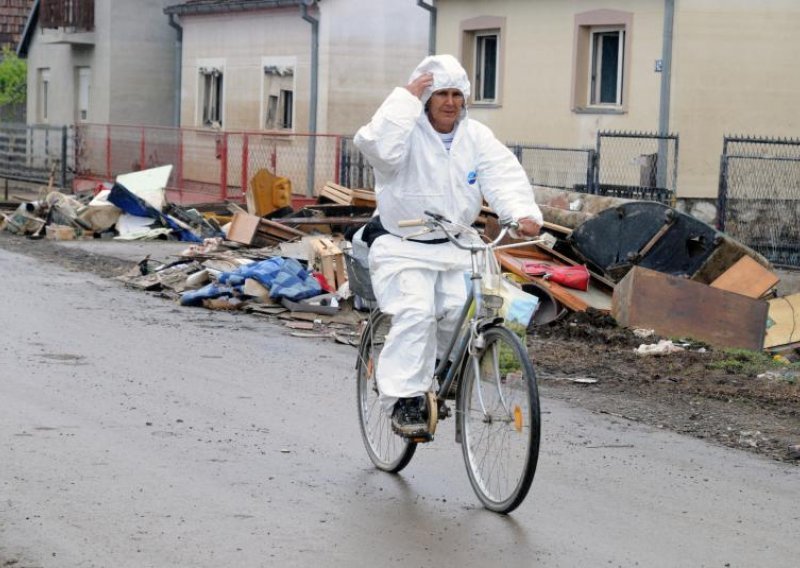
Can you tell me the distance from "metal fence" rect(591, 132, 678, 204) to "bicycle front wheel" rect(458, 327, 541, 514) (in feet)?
42.1

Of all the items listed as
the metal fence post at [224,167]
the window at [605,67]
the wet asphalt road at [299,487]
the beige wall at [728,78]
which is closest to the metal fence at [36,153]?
the metal fence post at [224,167]

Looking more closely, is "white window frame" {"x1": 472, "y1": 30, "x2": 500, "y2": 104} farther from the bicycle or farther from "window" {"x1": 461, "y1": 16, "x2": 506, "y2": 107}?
the bicycle

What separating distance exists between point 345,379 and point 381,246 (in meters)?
3.47

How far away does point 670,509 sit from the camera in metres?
6.45

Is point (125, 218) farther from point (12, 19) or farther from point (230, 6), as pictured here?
point (12, 19)

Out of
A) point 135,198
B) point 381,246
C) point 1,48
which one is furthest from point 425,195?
point 1,48

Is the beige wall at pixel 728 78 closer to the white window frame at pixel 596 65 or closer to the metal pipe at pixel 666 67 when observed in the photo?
the metal pipe at pixel 666 67

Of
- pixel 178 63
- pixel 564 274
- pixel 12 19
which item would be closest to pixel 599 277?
pixel 564 274

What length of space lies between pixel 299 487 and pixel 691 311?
6.23m

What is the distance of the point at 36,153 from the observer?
32.9 m

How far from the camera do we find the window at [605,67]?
70.7 ft

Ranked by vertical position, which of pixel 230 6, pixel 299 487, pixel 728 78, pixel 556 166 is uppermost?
pixel 230 6

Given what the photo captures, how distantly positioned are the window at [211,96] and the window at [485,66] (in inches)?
368

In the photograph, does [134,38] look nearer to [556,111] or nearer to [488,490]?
[556,111]
